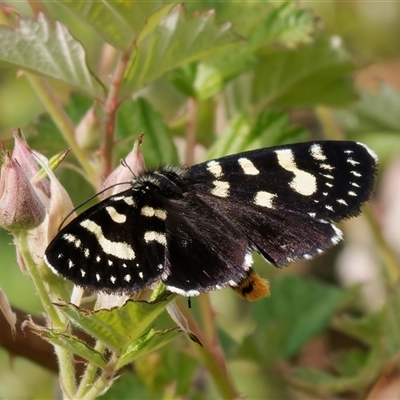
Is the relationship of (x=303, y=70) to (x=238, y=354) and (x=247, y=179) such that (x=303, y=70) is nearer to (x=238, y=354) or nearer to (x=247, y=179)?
(x=247, y=179)

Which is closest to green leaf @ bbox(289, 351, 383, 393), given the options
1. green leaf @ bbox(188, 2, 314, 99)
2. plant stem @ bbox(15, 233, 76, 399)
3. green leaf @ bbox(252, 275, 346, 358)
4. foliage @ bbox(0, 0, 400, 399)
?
foliage @ bbox(0, 0, 400, 399)

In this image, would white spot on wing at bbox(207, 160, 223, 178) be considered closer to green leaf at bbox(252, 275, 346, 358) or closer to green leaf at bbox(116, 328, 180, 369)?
green leaf at bbox(116, 328, 180, 369)

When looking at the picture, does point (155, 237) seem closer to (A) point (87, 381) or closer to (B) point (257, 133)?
(A) point (87, 381)

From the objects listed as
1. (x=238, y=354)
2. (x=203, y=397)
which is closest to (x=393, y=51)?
(x=238, y=354)

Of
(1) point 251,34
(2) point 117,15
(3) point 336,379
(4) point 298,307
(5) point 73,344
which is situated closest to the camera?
(5) point 73,344

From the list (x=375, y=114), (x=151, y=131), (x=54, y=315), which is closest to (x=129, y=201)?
(x=54, y=315)
